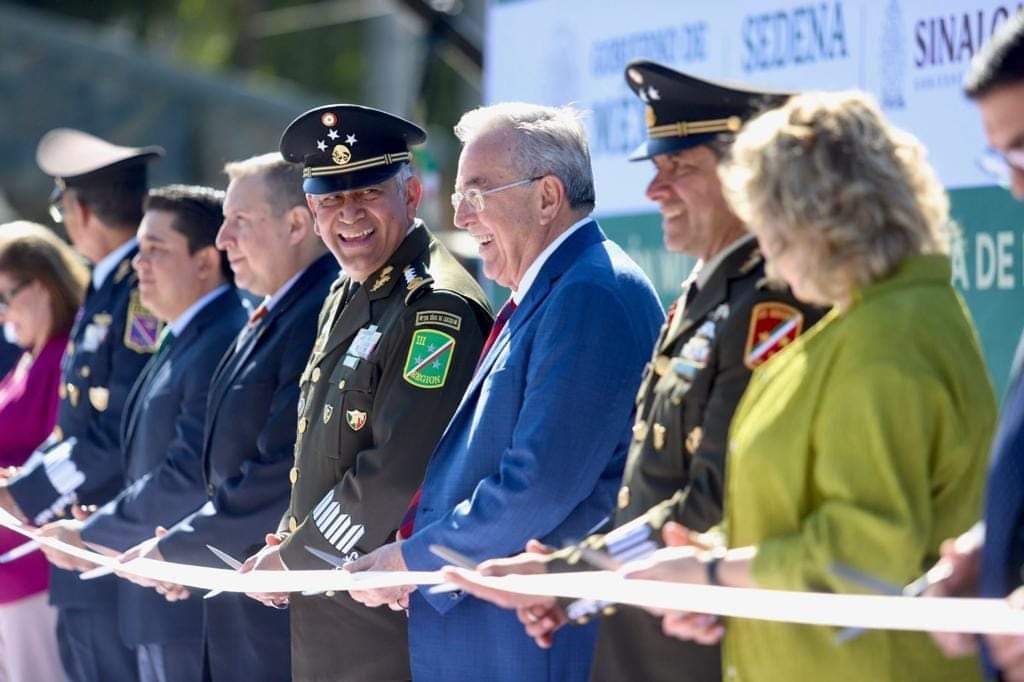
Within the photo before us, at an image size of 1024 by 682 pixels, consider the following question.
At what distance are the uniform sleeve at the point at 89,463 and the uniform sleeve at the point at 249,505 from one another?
3.73ft

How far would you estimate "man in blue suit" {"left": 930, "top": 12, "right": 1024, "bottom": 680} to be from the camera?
2.44m

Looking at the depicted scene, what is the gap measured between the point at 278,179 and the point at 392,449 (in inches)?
55.5

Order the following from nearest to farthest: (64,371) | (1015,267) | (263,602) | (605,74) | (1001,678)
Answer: (1001,678)
(263,602)
(1015,267)
(64,371)
(605,74)

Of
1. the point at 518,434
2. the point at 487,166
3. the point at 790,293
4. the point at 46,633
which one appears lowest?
the point at 46,633

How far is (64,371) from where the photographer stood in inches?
245

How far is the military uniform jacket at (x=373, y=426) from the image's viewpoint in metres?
4.19

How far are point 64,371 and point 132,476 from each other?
80 cm

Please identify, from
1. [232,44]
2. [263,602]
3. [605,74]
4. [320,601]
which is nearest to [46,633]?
[263,602]

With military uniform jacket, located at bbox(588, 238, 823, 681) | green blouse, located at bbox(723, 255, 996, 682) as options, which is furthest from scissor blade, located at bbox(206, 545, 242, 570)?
green blouse, located at bbox(723, 255, 996, 682)

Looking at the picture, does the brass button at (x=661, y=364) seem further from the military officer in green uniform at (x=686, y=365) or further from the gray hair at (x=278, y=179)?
the gray hair at (x=278, y=179)

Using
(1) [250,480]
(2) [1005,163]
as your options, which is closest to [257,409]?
(1) [250,480]

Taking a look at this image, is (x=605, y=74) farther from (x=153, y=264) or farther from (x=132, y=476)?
(x=132, y=476)

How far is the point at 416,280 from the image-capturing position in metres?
4.41

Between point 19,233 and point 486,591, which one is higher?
point 19,233
